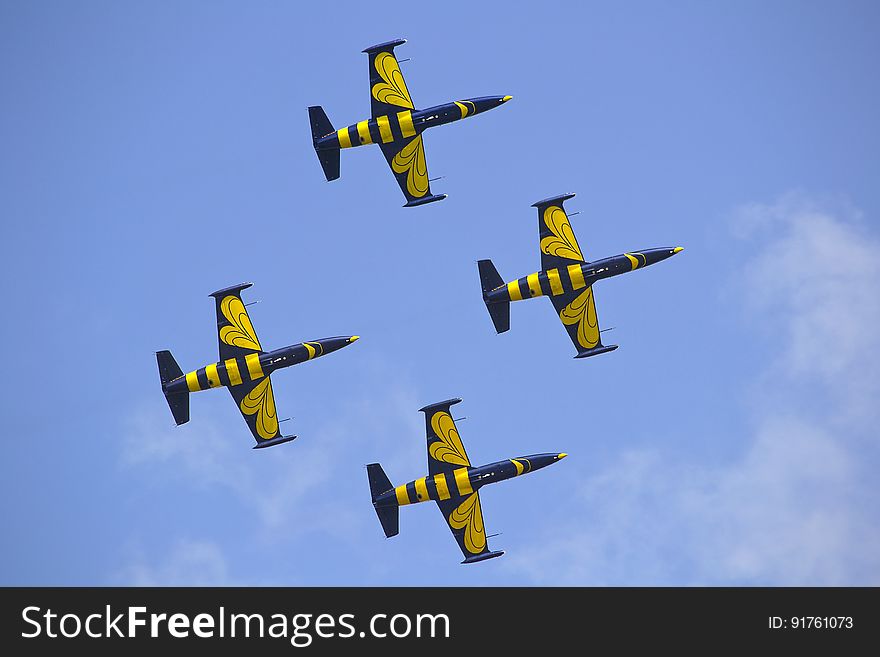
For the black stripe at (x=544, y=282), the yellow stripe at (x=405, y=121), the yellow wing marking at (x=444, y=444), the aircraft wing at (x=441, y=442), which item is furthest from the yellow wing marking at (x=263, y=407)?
the black stripe at (x=544, y=282)

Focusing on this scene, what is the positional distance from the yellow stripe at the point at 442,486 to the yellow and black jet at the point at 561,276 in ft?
35.8

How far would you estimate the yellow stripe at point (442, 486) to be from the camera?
117500mm

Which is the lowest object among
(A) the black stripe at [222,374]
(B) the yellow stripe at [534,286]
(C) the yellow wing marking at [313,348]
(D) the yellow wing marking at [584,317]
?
(A) the black stripe at [222,374]

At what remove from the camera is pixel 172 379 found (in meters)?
118

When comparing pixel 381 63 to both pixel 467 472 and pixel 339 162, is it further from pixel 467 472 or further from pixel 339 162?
pixel 467 472

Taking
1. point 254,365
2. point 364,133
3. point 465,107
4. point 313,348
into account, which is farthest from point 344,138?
point 254,365

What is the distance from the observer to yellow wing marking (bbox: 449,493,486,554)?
118 metres

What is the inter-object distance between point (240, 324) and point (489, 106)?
2306cm

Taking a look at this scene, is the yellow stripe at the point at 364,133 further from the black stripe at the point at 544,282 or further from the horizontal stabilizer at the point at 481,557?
the horizontal stabilizer at the point at 481,557

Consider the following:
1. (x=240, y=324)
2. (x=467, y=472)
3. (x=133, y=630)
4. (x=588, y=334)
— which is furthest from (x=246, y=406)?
(x=133, y=630)

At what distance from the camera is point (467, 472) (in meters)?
118

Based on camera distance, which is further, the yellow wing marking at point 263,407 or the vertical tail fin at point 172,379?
the yellow wing marking at point 263,407

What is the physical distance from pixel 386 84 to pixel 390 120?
254 cm

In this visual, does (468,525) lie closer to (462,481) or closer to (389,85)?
(462,481)
